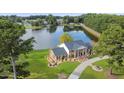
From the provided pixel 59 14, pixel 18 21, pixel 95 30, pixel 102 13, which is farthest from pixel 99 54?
pixel 18 21

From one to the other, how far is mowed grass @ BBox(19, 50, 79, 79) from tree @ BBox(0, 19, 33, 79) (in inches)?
3.8

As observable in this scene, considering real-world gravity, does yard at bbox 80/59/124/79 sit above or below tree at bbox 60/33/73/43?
below

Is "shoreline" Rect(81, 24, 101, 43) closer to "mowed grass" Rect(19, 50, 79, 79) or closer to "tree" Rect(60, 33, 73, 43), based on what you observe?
"tree" Rect(60, 33, 73, 43)

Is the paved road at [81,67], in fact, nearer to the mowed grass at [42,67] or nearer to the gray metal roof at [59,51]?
the mowed grass at [42,67]

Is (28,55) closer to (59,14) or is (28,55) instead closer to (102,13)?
(59,14)

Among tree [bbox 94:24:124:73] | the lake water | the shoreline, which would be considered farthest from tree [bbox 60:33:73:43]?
tree [bbox 94:24:124:73]

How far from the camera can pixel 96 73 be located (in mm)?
3031

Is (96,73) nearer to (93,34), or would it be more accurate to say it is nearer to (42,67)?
(93,34)

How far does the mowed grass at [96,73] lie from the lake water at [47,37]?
1.09ft

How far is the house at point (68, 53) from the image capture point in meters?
3.06

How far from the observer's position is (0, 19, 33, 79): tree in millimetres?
2982

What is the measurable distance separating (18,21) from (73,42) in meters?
0.75
